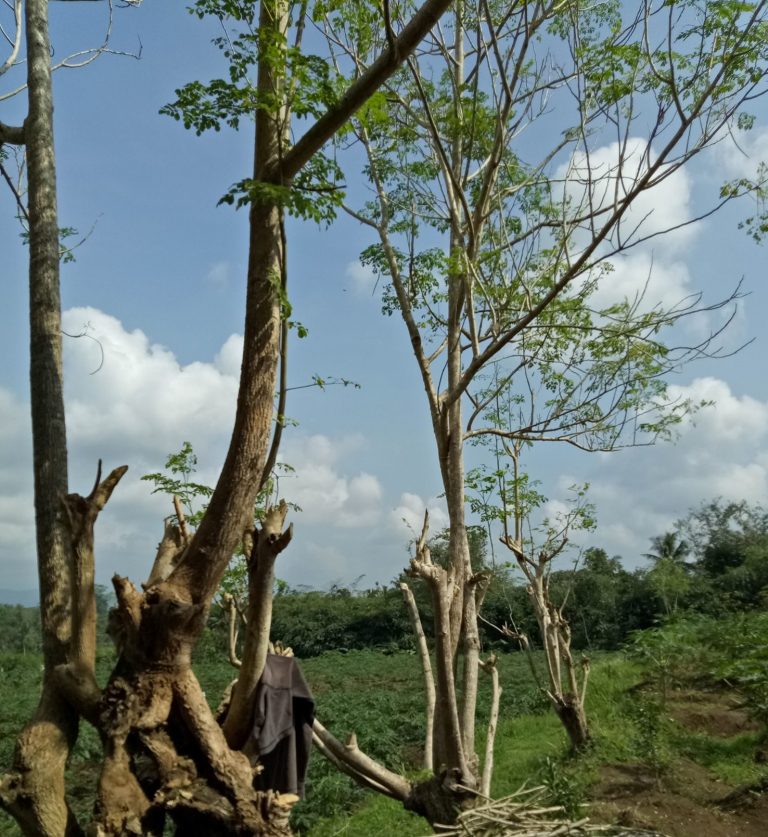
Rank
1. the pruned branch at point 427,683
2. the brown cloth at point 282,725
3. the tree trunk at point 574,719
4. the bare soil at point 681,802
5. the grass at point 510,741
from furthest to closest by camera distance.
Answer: the tree trunk at point 574,719 < the grass at point 510,741 < the bare soil at point 681,802 < the pruned branch at point 427,683 < the brown cloth at point 282,725

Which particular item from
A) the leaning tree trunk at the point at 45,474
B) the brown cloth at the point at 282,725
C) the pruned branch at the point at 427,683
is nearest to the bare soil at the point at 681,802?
the pruned branch at the point at 427,683

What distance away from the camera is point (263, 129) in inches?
129

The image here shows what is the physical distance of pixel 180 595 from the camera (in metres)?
2.95

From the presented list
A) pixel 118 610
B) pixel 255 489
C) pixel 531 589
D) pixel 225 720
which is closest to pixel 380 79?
pixel 255 489

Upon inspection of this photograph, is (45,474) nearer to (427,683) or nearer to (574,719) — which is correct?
(427,683)

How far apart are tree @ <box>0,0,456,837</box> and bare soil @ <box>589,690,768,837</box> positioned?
140 inches

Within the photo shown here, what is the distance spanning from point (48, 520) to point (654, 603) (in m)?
18.0

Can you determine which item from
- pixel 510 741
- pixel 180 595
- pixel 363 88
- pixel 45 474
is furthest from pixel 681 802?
pixel 363 88

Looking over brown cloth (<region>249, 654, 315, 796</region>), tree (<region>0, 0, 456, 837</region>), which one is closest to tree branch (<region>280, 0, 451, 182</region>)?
tree (<region>0, 0, 456, 837</region>)

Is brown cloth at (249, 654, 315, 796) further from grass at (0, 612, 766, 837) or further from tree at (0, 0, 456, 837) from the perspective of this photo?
grass at (0, 612, 766, 837)

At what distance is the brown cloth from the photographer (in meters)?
3.00

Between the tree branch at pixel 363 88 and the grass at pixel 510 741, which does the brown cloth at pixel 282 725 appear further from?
the tree branch at pixel 363 88

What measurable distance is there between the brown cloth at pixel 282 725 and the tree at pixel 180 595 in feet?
0.31

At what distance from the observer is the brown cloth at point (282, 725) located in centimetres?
300
